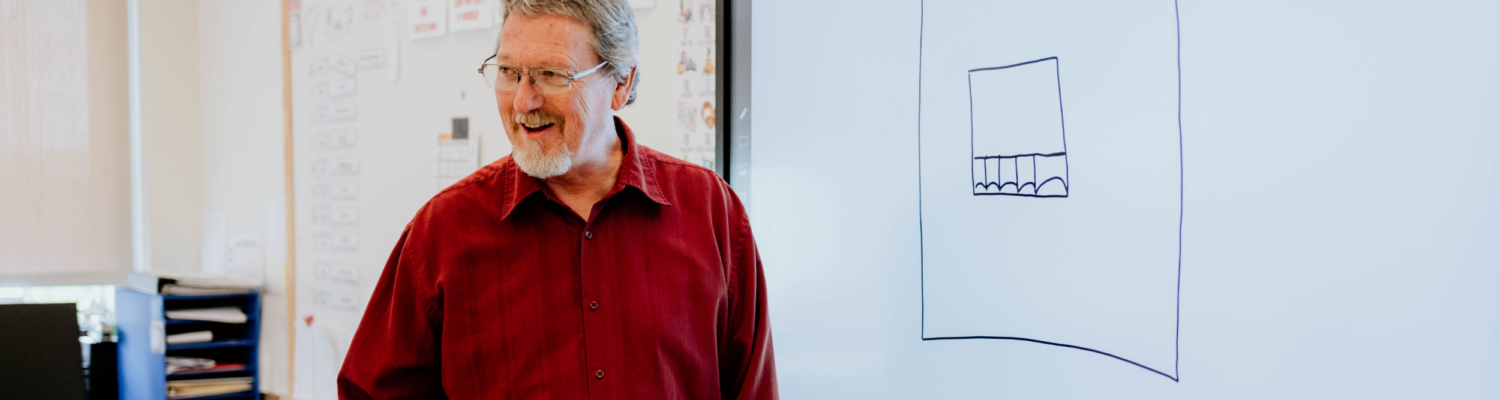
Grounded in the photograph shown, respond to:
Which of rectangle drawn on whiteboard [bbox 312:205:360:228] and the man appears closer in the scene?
the man

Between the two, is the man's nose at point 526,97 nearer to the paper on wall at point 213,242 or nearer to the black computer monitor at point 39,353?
the black computer monitor at point 39,353

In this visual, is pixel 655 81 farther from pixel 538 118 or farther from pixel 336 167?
pixel 336 167

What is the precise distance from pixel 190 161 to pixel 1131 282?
3.07 metres

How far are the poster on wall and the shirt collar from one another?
0.43 m

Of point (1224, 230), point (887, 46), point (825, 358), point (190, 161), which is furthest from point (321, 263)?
point (1224, 230)

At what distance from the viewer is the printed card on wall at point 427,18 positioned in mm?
1960

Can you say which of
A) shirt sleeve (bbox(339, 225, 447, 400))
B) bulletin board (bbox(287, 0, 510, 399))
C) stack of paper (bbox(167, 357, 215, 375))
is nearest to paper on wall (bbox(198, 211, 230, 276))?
stack of paper (bbox(167, 357, 215, 375))

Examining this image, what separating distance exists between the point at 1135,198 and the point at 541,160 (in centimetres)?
68

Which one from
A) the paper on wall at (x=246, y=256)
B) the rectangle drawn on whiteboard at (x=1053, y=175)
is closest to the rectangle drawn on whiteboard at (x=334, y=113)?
the paper on wall at (x=246, y=256)

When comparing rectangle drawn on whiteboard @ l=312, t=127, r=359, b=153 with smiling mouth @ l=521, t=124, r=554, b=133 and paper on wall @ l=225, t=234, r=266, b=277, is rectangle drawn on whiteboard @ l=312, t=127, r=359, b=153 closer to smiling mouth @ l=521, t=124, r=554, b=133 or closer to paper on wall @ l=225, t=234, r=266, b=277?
paper on wall @ l=225, t=234, r=266, b=277

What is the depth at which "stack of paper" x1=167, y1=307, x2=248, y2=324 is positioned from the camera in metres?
2.37

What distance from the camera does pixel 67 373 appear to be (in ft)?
6.27

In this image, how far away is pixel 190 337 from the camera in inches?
94.2

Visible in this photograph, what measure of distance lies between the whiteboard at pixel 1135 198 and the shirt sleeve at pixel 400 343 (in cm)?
54
